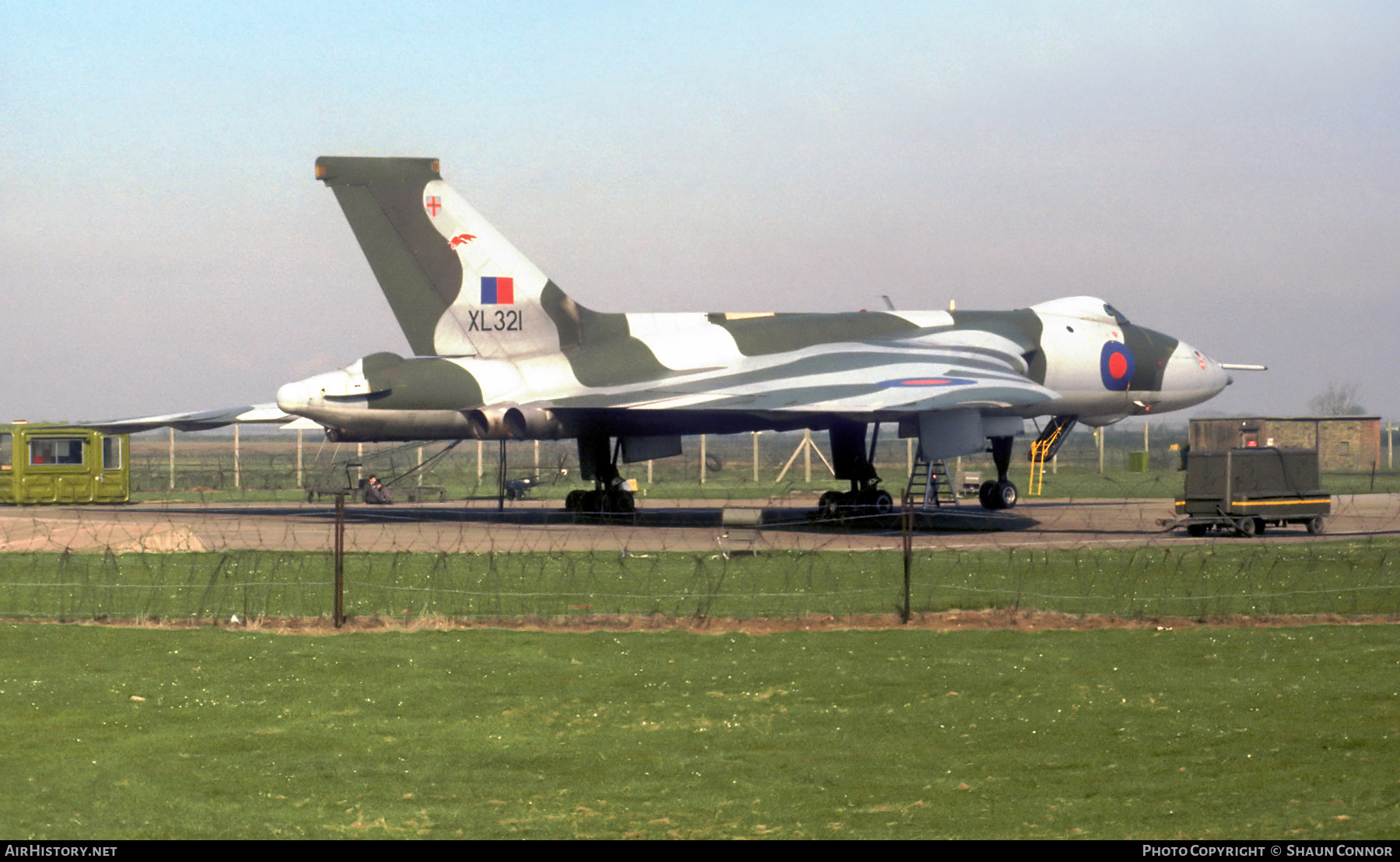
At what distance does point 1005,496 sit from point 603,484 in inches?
413

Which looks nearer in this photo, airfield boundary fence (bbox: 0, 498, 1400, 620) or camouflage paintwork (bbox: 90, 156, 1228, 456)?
airfield boundary fence (bbox: 0, 498, 1400, 620)

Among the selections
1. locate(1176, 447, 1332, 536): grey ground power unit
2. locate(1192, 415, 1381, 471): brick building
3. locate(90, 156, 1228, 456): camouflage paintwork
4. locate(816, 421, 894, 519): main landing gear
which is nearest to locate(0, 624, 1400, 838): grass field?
locate(1176, 447, 1332, 536): grey ground power unit

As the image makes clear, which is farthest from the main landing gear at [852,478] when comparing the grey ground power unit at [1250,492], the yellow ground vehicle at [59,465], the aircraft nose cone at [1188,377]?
the yellow ground vehicle at [59,465]

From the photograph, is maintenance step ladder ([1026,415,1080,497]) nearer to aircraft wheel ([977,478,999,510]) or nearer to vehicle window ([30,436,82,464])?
aircraft wheel ([977,478,999,510])

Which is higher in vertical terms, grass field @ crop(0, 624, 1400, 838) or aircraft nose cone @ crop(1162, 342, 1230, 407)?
aircraft nose cone @ crop(1162, 342, 1230, 407)

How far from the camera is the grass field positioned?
27.3 ft

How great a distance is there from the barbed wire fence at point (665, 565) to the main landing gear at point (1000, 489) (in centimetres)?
58

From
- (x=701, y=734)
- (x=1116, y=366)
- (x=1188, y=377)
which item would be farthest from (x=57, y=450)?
(x=701, y=734)

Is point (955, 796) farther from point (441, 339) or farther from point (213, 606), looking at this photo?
point (441, 339)

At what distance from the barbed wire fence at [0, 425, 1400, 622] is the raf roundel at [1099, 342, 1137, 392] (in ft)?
10.7

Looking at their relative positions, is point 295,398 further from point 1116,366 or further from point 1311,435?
point 1311,435

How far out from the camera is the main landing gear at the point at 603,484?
3266cm
